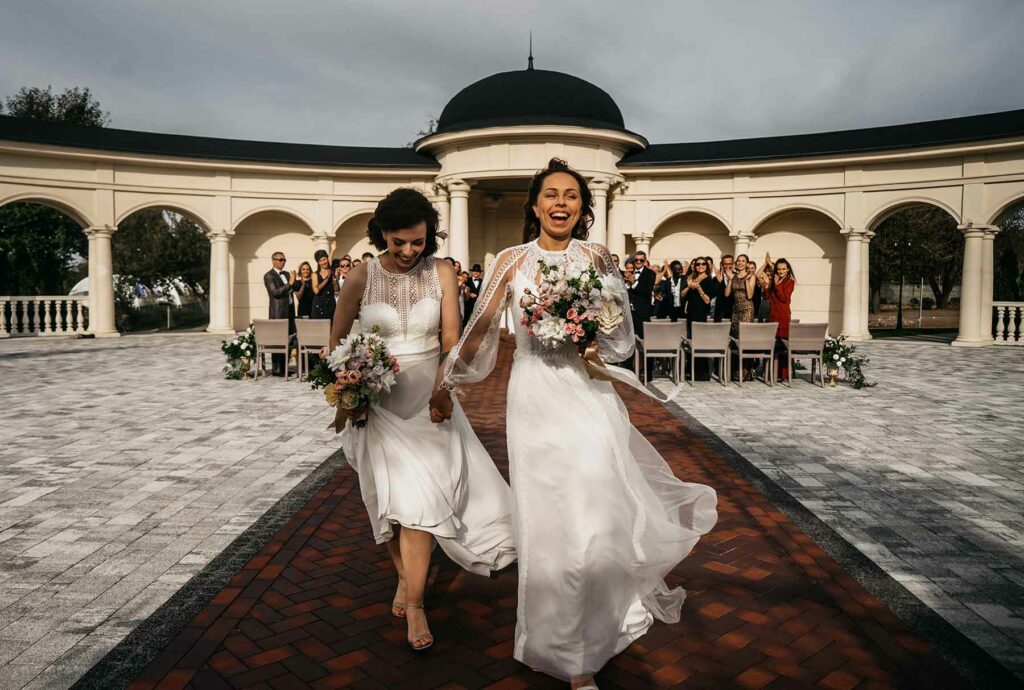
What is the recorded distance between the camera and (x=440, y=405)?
13.3 feet

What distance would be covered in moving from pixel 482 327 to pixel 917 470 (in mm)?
5620

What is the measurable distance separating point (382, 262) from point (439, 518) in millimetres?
1476

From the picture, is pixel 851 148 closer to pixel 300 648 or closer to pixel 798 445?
pixel 798 445

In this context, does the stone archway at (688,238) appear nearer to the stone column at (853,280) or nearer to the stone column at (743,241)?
the stone column at (743,241)

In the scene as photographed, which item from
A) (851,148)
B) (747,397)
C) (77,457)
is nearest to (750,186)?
(851,148)

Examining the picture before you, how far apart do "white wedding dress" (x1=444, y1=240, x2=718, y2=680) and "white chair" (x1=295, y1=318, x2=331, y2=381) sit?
10.2 meters

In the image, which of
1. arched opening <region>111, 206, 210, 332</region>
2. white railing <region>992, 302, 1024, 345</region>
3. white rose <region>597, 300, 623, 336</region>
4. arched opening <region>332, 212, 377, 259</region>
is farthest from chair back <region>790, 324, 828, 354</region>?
arched opening <region>111, 206, 210, 332</region>

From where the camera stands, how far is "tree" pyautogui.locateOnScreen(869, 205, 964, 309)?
38562 mm

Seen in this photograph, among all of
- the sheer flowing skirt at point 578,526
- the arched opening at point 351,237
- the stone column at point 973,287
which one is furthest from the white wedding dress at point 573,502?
the arched opening at point 351,237

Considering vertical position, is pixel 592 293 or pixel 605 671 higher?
pixel 592 293

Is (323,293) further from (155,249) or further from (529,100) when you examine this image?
(155,249)

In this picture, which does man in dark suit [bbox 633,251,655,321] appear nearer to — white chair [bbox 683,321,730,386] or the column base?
white chair [bbox 683,321,730,386]

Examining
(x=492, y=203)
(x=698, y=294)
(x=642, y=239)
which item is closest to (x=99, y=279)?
(x=492, y=203)

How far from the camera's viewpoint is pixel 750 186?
26312 millimetres
